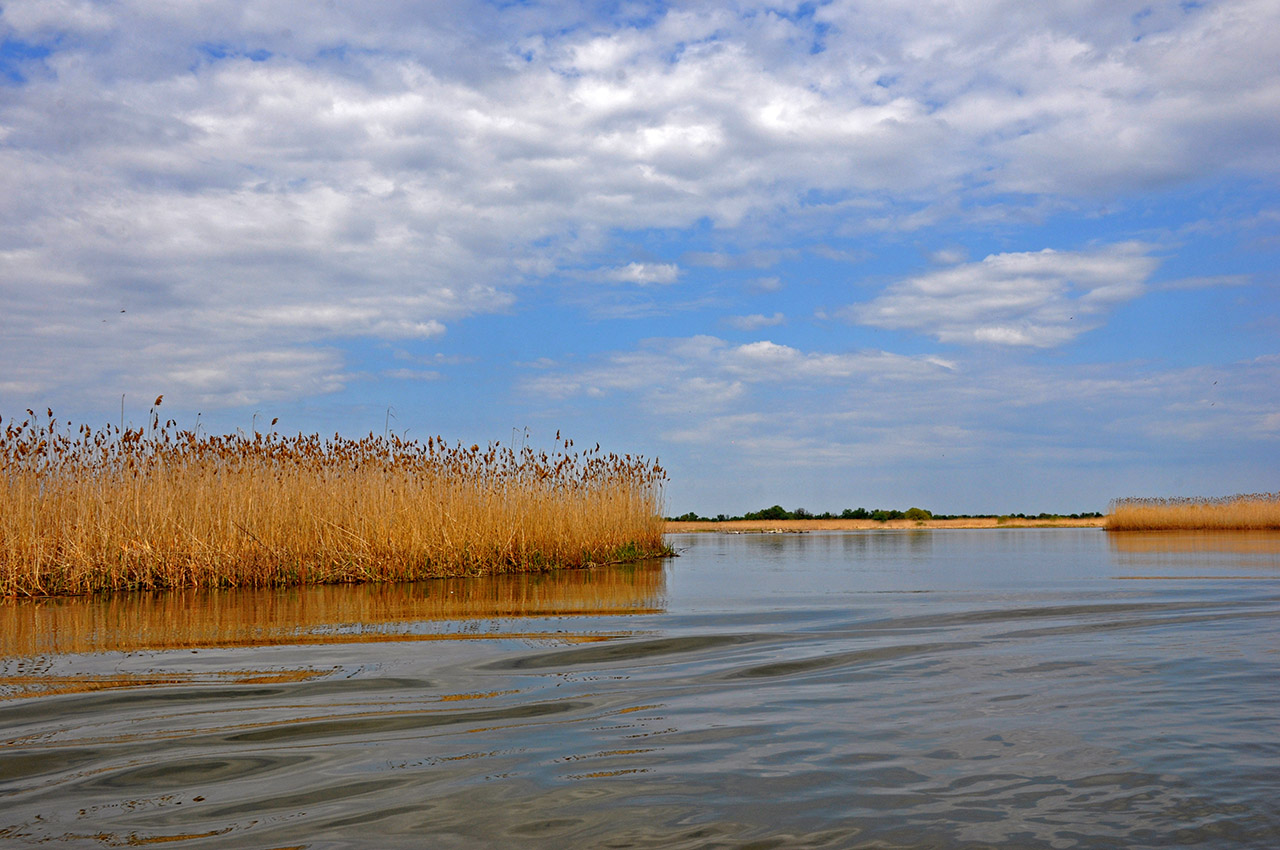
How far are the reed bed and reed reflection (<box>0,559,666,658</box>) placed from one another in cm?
2455

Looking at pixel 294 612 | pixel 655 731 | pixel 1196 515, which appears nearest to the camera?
pixel 655 731

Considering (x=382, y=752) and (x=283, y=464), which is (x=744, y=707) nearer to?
(x=382, y=752)

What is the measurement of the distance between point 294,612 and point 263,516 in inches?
151

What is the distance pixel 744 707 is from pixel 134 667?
2990 mm

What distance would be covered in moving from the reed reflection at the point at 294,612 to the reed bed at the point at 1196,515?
24.6m

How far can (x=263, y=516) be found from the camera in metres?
10.4

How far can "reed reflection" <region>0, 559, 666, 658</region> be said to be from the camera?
5.28m

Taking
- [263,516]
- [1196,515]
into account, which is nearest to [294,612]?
[263,516]

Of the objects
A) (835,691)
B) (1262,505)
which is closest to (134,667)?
(835,691)

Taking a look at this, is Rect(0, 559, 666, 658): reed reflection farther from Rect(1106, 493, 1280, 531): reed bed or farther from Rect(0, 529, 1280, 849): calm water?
Rect(1106, 493, 1280, 531): reed bed

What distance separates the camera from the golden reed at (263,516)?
30.4 feet

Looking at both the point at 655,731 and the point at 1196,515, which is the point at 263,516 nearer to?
the point at 655,731

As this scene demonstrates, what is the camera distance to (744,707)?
319 centimetres

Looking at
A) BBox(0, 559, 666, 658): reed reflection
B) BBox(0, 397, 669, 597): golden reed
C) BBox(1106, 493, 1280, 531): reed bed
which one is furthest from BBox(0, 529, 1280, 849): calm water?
BBox(1106, 493, 1280, 531): reed bed
